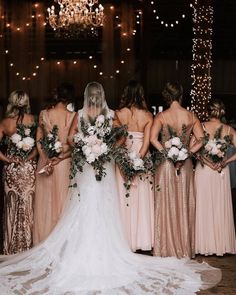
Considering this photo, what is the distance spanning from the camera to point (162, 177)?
→ 568 cm

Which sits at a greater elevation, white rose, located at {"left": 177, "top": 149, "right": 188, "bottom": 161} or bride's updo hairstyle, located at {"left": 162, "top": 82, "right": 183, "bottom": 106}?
bride's updo hairstyle, located at {"left": 162, "top": 82, "right": 183, "bottom": 106}

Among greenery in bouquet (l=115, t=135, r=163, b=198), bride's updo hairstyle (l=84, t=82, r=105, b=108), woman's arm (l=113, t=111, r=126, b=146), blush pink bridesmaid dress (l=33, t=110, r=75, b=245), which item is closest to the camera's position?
bride's updo hairstyle (l=84, t=82, r=105, b=108)

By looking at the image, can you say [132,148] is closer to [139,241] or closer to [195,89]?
[139,241]

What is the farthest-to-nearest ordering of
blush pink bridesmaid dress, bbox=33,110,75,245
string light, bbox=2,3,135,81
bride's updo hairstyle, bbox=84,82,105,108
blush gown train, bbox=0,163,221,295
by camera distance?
string light, bbox=2,3,135,81 → blush pink bridesmaid dress, bbox=33,110,75,245 → bride's updo hairstyle, bbox=84,82,105,108 → blush gown train, bbox=0,163,221,295

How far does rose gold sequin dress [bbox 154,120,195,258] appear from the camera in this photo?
18.6 feet

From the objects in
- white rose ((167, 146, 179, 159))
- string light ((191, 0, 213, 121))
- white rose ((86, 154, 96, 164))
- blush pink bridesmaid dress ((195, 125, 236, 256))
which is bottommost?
blush pink bridesmaid dress ((195, 125, 236, 256))

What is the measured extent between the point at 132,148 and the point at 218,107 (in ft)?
3.24

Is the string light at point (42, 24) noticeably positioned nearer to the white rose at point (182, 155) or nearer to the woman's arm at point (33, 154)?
the woman's arm at point (33, 154)

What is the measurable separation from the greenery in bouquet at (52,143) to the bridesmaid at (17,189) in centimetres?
29

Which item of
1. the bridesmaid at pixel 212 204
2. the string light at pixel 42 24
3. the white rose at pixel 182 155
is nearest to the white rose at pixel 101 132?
the white rose at pixel 182 155

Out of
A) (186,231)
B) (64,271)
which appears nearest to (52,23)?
(186,231)

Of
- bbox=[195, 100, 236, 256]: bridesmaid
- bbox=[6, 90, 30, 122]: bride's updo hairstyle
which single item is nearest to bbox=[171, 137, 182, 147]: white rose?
bbox=[195, 100, 236, 256]: bridesmaid

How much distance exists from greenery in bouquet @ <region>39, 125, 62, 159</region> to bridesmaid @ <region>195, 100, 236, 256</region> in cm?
148

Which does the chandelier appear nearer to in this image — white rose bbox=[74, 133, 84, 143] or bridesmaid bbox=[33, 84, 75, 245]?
bridesmaid bbox=[33, 84, 75, 245]
